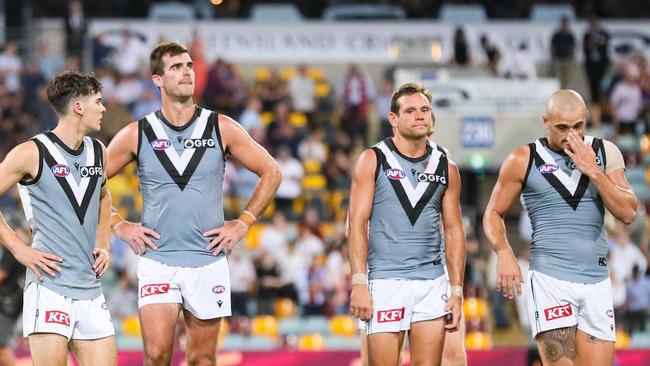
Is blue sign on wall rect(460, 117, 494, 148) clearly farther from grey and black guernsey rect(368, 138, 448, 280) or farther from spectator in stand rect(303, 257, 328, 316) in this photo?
grey and black guernsey rect(368, 138, 448, 280)

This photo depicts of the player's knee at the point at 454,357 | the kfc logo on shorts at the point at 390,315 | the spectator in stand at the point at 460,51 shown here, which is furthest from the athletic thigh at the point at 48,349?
the spectator in stand at the point at 460,51

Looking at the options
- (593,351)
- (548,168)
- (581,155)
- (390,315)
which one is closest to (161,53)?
(390,315)

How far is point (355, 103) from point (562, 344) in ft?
49.1

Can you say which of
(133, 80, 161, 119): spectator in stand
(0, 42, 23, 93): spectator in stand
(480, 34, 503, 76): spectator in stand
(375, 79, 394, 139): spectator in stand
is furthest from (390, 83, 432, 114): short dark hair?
(480, 34, 503, 76): spectator in stand

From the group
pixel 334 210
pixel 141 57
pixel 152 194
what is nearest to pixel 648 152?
pixel 334 210

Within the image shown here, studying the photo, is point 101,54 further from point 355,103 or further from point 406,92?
point 406,92

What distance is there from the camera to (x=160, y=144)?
8531 mm

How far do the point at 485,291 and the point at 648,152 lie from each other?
6631mm

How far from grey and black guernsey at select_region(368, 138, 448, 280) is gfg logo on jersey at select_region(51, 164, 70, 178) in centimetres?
218

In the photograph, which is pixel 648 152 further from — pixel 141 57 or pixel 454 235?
pixel 454 235

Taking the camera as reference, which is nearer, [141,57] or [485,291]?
[485,291]

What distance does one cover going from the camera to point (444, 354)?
9.27 metres

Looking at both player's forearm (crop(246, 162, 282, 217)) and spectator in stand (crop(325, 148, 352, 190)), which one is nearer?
player's forearm (crop(246, 162, 282, 217))

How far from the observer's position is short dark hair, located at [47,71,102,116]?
26.6ft
